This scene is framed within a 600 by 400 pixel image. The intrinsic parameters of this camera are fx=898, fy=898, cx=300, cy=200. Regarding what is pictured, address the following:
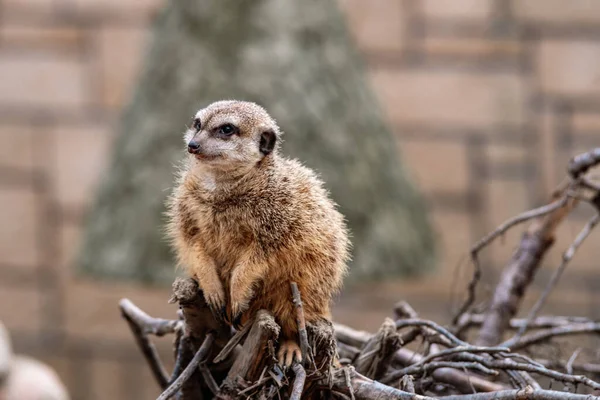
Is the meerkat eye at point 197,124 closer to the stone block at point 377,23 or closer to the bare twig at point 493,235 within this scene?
the bare twig at point 493,235

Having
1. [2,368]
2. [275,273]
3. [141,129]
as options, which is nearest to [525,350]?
[275,273]

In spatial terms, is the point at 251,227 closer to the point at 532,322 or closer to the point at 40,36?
the point at 532,322

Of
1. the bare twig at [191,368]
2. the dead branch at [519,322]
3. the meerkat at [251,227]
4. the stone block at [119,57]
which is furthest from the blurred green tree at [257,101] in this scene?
the bare twig at [191,368]

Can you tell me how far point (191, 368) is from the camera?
100 cm

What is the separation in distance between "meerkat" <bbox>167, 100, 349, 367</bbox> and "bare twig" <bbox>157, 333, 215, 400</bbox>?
35mm

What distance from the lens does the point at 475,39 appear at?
303 centimetres

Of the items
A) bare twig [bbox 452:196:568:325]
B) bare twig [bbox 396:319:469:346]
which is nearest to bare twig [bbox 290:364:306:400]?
bare twig [bbox 396:319:469:346]

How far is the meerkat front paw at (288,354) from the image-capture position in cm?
98

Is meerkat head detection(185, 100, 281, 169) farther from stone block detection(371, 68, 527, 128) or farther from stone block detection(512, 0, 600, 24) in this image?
stone block detection(512, 0, 600, 24)

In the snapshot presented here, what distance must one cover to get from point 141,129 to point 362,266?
27.5 inches

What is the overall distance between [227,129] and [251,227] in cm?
13

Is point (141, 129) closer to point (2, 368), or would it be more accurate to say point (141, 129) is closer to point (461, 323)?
point (2, 368)

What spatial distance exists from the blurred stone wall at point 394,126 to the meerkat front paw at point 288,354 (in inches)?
80.7

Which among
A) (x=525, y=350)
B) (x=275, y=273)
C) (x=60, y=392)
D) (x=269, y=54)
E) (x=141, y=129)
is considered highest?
(x=269, y=54)
